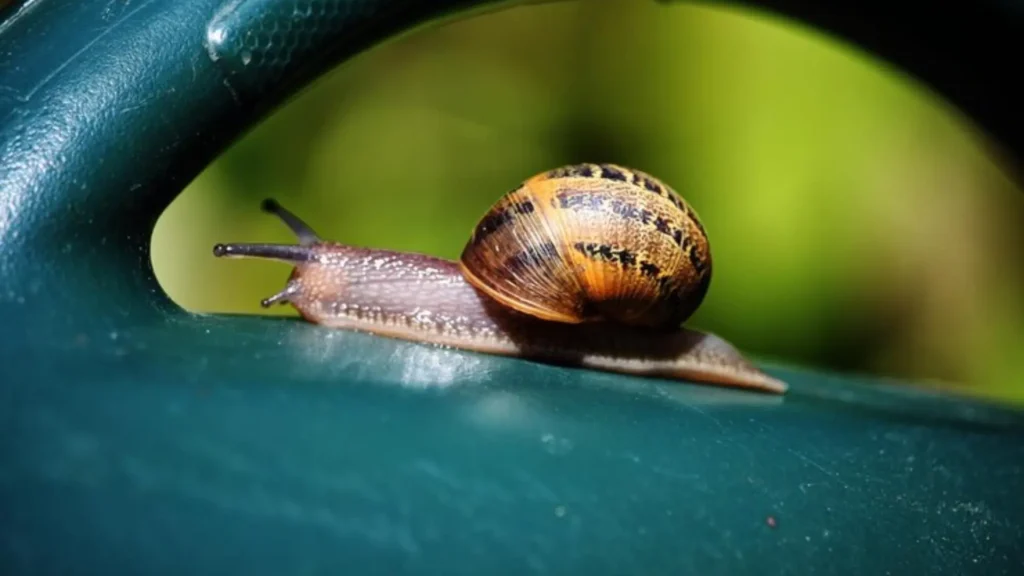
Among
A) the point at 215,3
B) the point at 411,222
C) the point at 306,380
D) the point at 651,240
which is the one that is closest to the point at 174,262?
the point at 411,222

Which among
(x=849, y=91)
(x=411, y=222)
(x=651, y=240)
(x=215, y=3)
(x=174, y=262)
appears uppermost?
(x=849, y=91)

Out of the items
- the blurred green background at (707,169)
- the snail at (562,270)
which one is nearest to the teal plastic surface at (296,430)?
the snail at (562,270)

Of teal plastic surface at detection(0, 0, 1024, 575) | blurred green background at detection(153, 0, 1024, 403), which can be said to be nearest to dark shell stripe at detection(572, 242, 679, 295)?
teal plastic surface at detection(0, 0, 1024, 575)

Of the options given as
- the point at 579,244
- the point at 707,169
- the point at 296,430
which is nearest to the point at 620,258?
the point at 579,244

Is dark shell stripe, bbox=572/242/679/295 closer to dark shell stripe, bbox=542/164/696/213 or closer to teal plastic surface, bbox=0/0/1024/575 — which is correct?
dark shell stripe, bbox=542/164/696/213

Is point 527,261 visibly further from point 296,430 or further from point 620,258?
point 296,430

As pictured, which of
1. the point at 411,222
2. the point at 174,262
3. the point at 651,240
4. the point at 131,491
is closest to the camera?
the point at 131,491

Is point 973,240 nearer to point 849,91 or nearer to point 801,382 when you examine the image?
point 849,91
